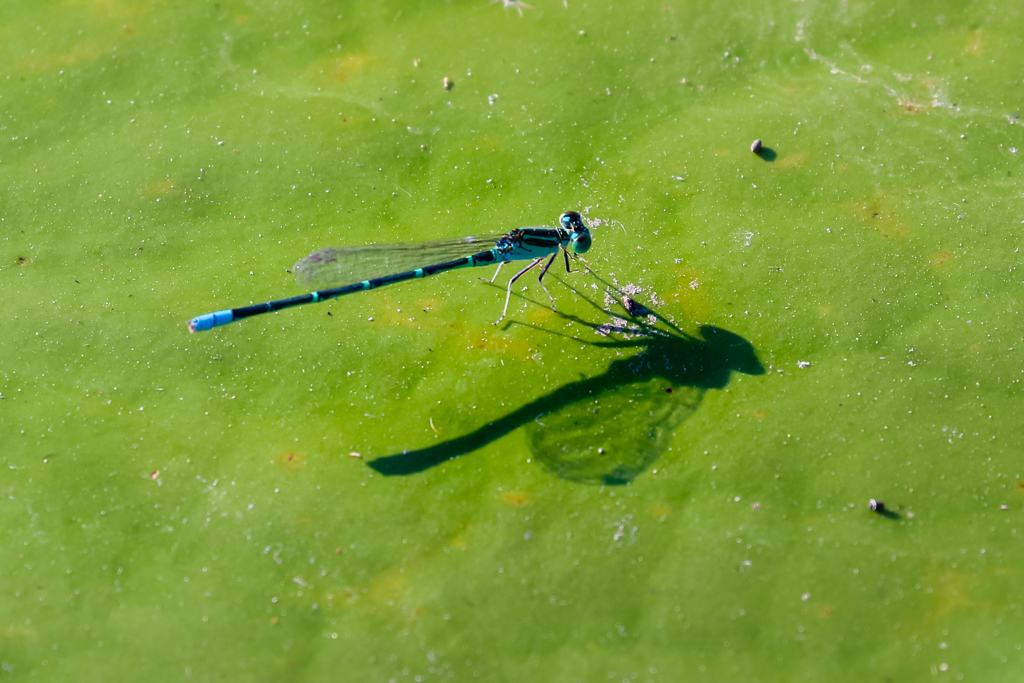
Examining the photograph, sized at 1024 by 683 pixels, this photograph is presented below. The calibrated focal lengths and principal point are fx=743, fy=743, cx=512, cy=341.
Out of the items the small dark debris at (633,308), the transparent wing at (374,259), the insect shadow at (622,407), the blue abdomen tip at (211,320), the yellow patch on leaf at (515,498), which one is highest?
the transparent wing at (374,259)

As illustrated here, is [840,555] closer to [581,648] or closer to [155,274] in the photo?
[581,648]

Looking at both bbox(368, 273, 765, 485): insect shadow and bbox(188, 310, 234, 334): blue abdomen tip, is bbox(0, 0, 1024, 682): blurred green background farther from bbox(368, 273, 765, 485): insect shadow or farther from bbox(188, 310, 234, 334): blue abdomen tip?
bbox(188, 310, 234, 334): blue abdomen tip

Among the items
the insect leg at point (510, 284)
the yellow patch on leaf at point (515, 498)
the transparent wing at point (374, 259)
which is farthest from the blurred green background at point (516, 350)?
the transparent wing at point (374, 259)

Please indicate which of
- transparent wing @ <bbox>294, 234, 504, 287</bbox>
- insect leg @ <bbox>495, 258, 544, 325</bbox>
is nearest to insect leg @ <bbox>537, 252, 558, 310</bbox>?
insect leg @ <bbox>495, 258, 544, 325</bbox>

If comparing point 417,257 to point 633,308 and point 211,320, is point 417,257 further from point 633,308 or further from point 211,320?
point 633,308

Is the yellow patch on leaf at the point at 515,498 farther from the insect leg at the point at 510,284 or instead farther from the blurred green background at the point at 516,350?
the insect leg at the point at 510,284

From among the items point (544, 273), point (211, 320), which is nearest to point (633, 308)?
point (544, 273)
